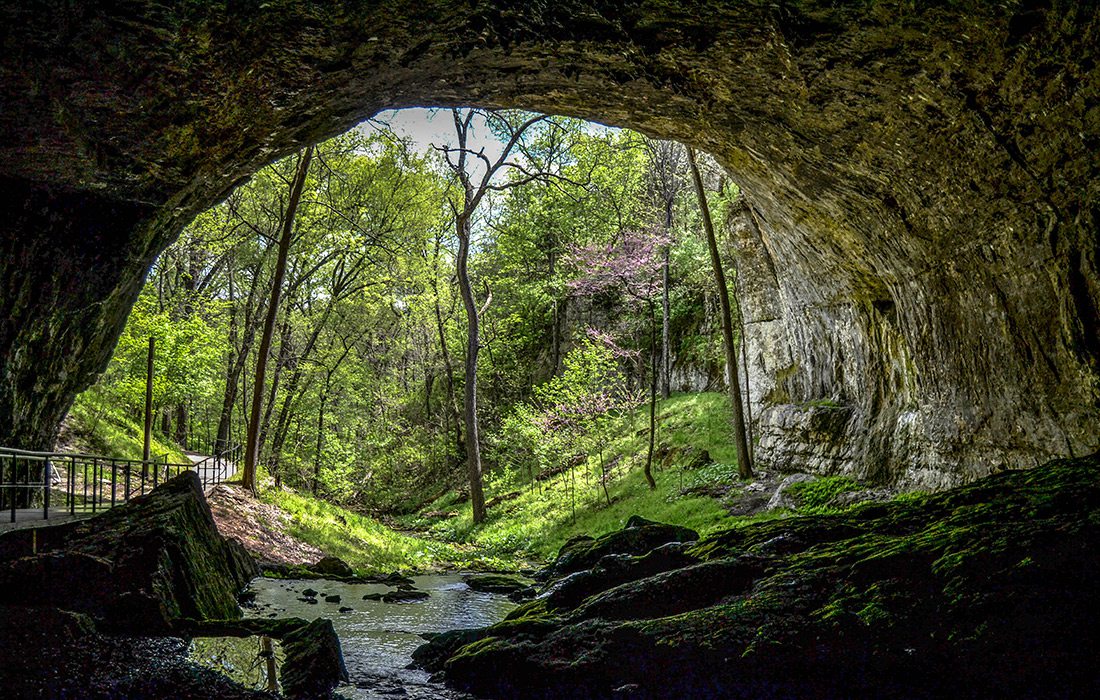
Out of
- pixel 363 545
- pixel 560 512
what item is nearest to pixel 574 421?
pixel 560 512

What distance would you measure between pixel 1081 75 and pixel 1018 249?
1965 mm

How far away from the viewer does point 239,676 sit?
459 cm

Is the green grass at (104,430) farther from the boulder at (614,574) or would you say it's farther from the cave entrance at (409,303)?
the boulder at (614,574)

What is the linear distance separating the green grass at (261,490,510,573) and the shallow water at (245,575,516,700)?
2905 millimetres

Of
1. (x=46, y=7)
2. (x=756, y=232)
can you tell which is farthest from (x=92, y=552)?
(x=756, y=232)

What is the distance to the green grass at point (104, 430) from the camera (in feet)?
51.9

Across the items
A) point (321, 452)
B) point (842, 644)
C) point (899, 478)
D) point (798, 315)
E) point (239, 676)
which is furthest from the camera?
point (321, 452)

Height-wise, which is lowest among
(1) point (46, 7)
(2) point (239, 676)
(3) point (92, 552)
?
(2) point (239, 676)

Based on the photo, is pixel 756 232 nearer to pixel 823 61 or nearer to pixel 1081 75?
pixel 823 61

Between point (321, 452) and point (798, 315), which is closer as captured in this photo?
point (798, 315)

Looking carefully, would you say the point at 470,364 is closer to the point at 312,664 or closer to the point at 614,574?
the point at 614,574

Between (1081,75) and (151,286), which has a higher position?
(151,286)

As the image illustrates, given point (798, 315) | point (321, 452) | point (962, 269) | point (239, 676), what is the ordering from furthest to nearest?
point (321, 452)
point (798, 315)
point (962, 269)
point (239, 676)

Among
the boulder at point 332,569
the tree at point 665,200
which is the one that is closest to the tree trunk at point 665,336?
the tree at point 665,200
